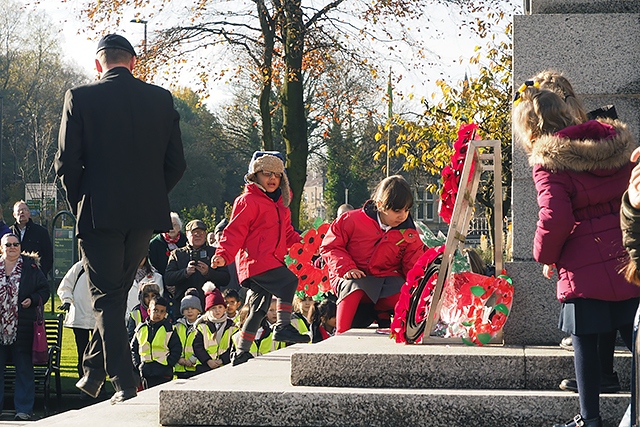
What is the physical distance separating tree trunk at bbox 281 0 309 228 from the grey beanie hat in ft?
26.4

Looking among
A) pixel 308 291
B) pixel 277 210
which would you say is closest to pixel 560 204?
pixel 277 210

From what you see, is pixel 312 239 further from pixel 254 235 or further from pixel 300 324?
pixel 254 235

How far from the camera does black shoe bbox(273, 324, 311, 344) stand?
964 cm

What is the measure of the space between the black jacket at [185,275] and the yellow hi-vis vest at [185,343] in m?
1.16

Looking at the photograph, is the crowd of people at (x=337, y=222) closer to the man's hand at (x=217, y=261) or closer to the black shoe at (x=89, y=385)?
the black shoe at (x=89, y=385)

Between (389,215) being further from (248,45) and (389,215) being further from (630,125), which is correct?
(248,45)

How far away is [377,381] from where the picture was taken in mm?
6160

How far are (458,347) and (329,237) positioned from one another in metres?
2.14

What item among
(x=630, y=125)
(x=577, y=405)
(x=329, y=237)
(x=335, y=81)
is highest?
(x=335, y=81)

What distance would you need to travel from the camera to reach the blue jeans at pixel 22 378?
12391mm

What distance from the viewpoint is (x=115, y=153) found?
20.9 feet

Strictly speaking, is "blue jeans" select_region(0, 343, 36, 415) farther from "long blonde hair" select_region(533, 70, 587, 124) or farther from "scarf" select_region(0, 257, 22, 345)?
"long blonde hair" select_region(533, 70, 587, 124)

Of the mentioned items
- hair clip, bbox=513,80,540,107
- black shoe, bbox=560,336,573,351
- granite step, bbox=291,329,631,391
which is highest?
hair clip, bbox=513,80,540,107

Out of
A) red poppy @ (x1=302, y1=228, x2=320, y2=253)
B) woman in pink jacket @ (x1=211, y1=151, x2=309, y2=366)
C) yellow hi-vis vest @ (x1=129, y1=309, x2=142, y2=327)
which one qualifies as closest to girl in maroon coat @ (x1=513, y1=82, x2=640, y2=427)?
woman in pink jacket @ (x1=211, y1=151, x2=309, y2=366)
